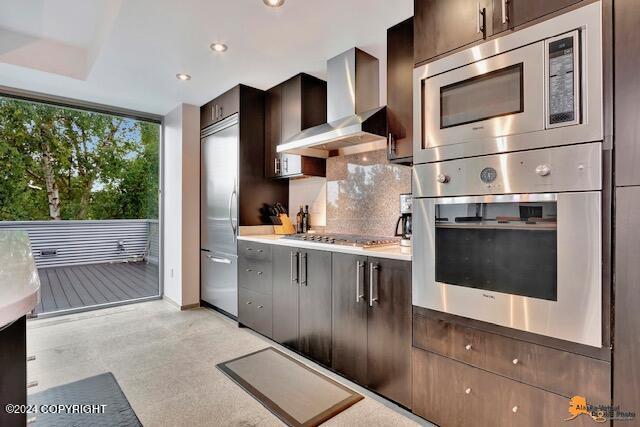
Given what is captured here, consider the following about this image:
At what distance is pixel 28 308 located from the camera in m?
0.74

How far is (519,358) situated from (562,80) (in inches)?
47.1

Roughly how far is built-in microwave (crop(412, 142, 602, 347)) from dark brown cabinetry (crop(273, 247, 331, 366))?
807 millimetres

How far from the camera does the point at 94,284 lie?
14.9ft

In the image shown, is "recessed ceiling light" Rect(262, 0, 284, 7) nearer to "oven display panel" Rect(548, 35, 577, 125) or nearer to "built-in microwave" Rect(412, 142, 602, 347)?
"built-in microwave" Rect(412, 142, 602, 347)

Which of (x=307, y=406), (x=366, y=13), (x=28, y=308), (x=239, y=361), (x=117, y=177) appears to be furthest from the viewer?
(x=117, y=177)

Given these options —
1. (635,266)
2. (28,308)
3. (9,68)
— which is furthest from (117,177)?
(635,266)

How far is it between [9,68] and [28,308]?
3.32 m

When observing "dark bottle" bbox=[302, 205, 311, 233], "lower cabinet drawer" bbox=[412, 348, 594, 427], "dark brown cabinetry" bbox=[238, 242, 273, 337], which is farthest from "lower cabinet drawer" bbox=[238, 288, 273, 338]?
"lower cabinet drawer" bbox=[412, 348, 594, 427]

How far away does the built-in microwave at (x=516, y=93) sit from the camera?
126cm

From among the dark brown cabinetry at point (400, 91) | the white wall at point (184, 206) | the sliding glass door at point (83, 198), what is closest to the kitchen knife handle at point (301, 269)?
the dark brown cabinetry at point (400, 91)

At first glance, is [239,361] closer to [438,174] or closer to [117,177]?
[438,174]

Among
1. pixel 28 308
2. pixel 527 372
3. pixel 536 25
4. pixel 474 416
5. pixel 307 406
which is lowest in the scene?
pixel 307 406

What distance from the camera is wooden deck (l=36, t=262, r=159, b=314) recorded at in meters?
3.96

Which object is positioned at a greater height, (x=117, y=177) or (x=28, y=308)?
(x=117, y=177)
